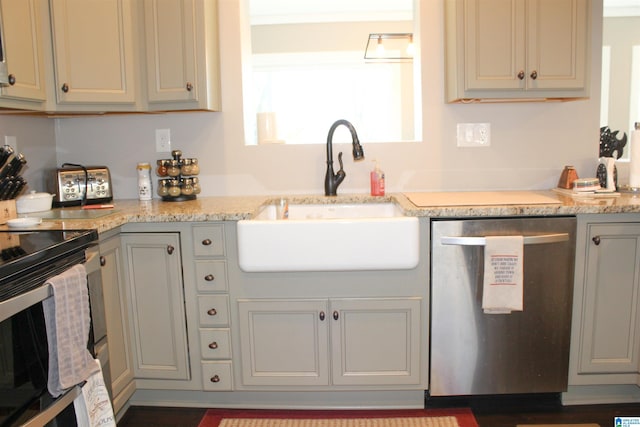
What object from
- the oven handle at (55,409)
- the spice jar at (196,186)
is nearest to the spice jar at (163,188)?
the spice jar at (196,186)

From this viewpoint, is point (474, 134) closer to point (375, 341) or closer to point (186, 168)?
point (375, 341)

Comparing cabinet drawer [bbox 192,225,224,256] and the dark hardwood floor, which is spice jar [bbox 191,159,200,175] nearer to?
cabinet drawer [bbox 192,225,224,256]

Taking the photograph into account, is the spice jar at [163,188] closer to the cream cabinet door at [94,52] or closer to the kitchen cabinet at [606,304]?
the cream cabinet door at [94,52]

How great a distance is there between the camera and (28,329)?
51.9 inches

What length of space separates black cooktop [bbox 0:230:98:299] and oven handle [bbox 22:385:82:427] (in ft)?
1.25

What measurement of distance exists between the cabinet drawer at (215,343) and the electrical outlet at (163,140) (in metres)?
1.06

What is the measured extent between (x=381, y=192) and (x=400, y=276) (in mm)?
612

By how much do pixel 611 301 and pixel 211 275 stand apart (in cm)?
166

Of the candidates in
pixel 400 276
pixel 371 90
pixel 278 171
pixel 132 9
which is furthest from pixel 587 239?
pixel 371 90

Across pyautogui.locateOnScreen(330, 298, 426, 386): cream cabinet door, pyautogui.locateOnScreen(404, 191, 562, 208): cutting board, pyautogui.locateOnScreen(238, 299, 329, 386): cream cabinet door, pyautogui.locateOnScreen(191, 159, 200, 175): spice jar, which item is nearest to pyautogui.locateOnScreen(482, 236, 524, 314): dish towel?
pyautogui.locateOnScreen(404, 191, 562, 208): cutting board

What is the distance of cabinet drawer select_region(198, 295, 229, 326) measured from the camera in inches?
79.6

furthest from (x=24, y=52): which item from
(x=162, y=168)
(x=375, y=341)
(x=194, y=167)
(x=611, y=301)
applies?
(x=611, y=301)

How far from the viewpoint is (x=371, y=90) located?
5.32 m

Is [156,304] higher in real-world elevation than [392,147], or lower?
lower
